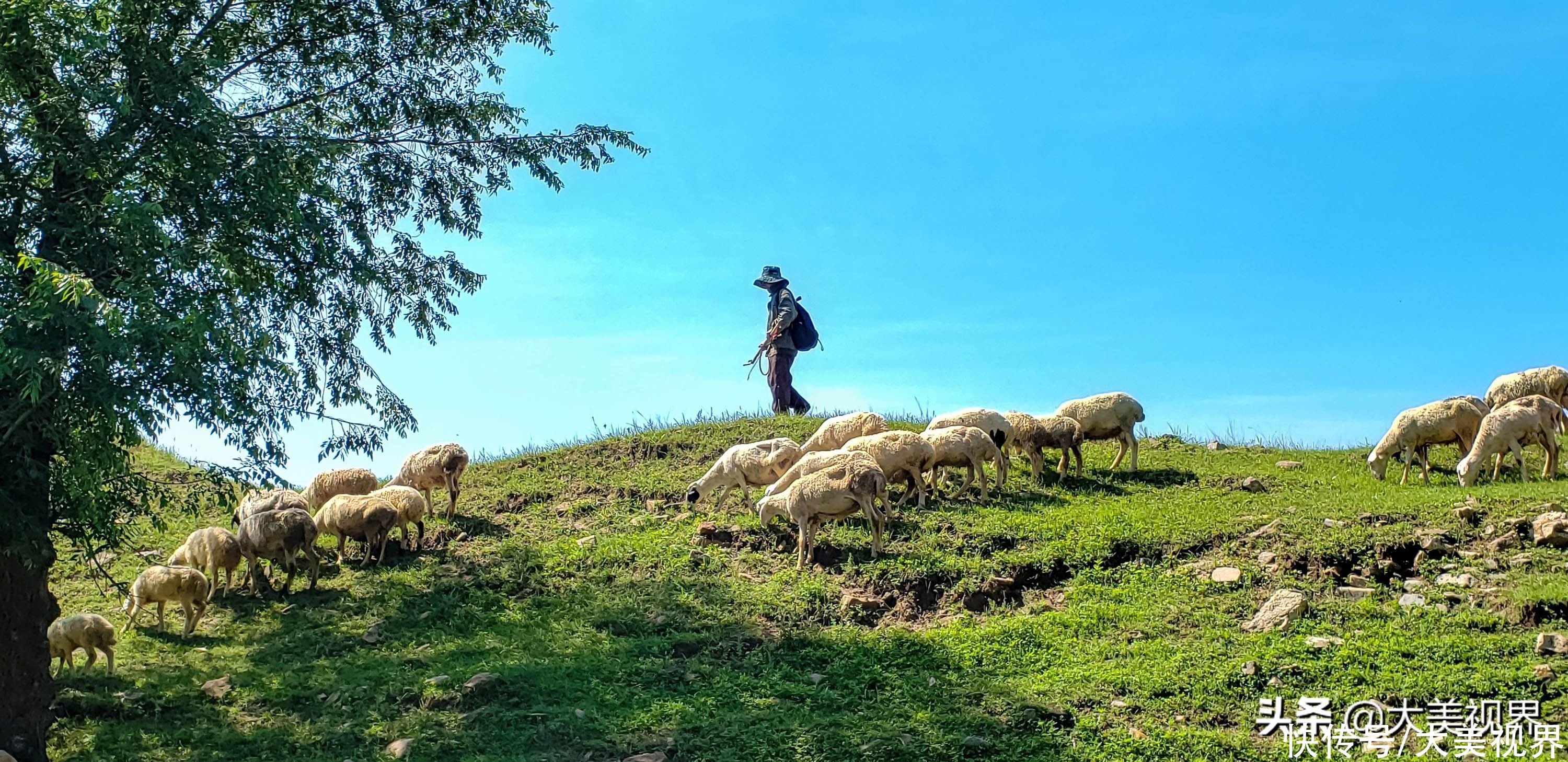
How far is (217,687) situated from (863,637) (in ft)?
23.2

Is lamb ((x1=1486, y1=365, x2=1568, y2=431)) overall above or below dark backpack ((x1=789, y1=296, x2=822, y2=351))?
below

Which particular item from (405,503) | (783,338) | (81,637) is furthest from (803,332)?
(81,637)

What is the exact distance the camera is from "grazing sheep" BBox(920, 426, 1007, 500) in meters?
17.3

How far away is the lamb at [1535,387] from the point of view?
2075cm

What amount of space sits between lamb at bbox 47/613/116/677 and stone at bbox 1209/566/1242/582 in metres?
12.4

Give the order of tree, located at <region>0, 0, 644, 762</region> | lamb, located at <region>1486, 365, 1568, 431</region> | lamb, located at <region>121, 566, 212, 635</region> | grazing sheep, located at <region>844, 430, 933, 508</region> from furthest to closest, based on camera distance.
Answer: lamb, located at <region>1486, 365, 1568, 431</region>, grazing sheep, located at <region>844, 430, 933, 508</region>, lamb, located at <region>121, 566, 212, 635</region>, tree, located at <region>0, 0, 644, 762</region>

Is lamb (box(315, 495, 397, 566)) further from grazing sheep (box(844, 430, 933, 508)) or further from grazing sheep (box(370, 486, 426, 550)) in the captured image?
grazing sheep (box(844, 430, 933, 508))

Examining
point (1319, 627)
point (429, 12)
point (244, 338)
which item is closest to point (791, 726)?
point (1319, 627)

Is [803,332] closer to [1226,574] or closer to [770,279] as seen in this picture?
[770,279]

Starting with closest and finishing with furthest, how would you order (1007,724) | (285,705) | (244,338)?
(1007,724) → (244,338) → (285,705)

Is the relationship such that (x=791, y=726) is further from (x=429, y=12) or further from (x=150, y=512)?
(x=429, y=12)

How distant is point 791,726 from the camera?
37.9ft

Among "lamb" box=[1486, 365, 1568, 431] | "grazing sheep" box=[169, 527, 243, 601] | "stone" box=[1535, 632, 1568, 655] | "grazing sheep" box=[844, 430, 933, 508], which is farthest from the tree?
"lamb" box=[1486, 365, 1568, 431]

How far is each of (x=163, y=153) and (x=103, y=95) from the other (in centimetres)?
74
